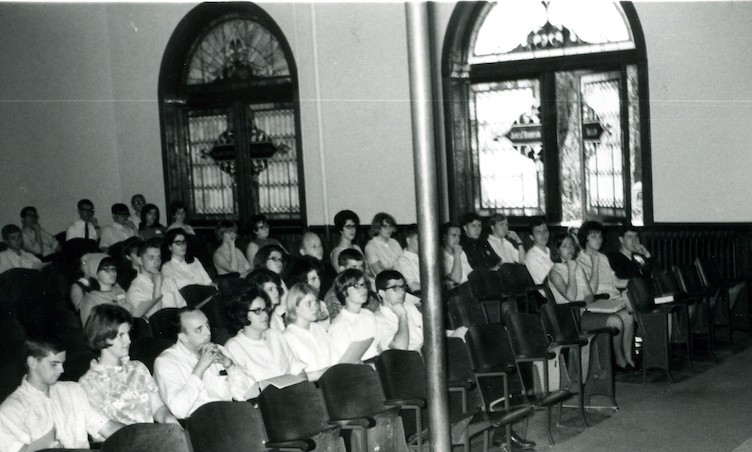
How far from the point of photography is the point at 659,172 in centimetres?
1044

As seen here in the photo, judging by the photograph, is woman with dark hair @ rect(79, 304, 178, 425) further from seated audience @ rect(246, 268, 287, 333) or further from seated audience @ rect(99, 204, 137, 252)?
seated audience @ rect(99, 204, 137, 252)

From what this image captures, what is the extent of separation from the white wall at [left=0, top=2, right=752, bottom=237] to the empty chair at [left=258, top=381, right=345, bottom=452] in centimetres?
675

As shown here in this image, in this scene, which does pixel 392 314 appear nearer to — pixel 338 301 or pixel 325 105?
pixel 338 301

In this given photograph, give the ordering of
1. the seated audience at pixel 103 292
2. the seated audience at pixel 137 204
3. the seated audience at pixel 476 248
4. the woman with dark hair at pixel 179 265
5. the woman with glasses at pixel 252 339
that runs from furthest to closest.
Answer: the seated audience at pixel 137 204, the seated audience at pixel 476 248, the woman with dark hair at pixel 179 265, the seated audience at pixel 103 292, the woman with glasses at pixel 252 339

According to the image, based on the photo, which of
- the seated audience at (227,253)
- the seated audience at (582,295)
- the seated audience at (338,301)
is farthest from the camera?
the seated audience at (227,253)

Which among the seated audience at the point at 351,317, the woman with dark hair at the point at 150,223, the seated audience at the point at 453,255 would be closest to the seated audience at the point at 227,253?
the woman with dark hair at the point at 150,223

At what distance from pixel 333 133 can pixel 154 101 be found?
3203 millimetres

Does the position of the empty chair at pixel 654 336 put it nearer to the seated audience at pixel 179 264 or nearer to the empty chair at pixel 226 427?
the seated audience at pixel 179 264

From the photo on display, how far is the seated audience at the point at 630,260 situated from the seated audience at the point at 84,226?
6.56 m

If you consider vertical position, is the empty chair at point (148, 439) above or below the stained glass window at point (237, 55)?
below

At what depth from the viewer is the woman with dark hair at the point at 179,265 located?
8.25 m

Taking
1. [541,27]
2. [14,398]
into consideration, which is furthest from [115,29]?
[14,398]

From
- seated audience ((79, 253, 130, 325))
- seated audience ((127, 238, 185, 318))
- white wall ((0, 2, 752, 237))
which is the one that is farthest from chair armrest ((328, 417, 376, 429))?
white wall ((0, 2, 752, 237))

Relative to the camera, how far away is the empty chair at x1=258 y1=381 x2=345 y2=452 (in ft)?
14.5
